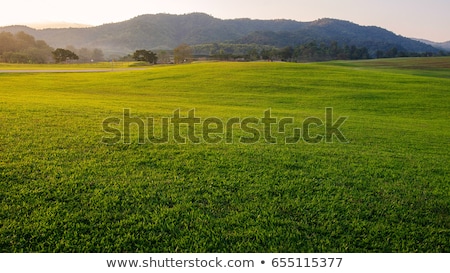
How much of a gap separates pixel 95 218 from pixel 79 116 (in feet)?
29.2

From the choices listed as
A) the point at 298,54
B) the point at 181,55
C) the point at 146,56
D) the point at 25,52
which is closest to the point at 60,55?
the point at 25,52

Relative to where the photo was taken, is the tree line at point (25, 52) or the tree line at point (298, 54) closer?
the tree line at point (25, 52)

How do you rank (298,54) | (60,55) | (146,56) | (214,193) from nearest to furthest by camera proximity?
(214,193) → (146,56) → (60,55) → (298,54)

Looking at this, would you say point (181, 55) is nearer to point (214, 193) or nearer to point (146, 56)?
point (146, 56)

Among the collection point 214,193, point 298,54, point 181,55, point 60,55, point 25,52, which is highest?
point 298,54

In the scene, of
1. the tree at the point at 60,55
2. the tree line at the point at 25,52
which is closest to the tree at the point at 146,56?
the tree line at the point at 25,52

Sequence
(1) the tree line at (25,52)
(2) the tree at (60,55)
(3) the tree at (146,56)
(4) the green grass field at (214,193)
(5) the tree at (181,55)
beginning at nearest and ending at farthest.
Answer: (4) the green grass field at (214,193) < (5) the tree at (181,55) < (1) the tree line at (25,52) < (3) the tree at (146,56) < (2) the tree at (60,55)

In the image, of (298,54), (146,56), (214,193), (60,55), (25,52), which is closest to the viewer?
(214,193)

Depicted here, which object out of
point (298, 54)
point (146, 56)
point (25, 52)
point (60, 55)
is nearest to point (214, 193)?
point (146, 56)

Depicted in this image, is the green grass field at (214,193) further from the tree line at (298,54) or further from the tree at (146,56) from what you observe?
the tree line at (298,54)

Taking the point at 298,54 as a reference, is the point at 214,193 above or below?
below

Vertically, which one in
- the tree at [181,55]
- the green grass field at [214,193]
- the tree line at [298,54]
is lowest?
the green grass field at [214,193]

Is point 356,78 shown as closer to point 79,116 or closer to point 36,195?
point 79,116

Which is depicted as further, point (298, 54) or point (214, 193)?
point (298, 54)
